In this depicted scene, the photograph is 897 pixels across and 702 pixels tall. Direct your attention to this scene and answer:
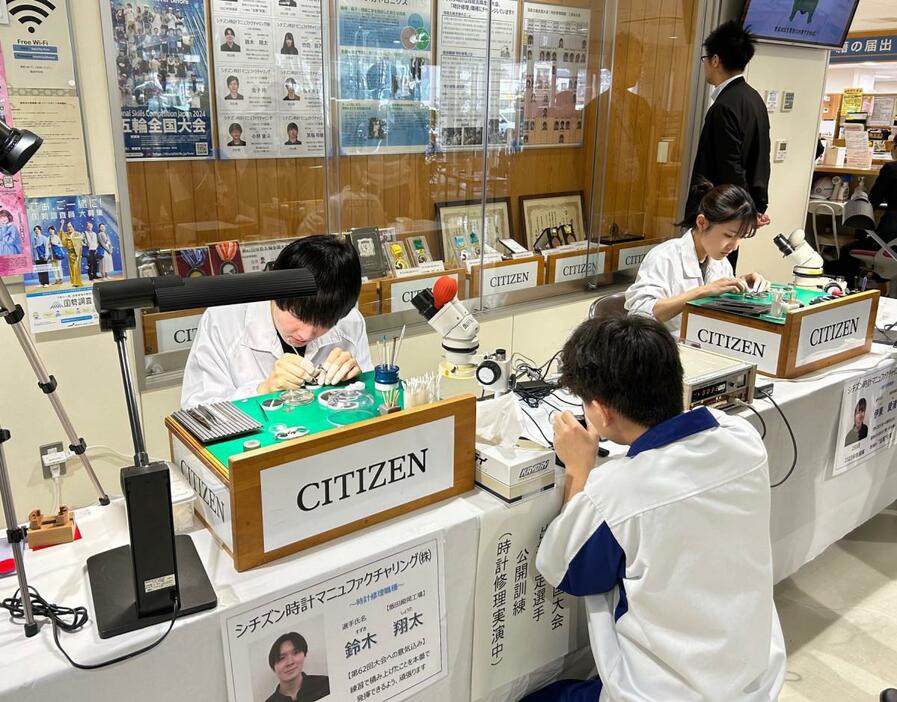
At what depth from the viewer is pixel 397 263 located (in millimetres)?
3371

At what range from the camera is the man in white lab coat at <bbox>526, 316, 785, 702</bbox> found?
1170 millimetres

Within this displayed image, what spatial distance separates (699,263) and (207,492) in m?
2.06

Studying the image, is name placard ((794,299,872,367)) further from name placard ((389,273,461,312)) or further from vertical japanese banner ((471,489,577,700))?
name placard ((389,273,461,312))

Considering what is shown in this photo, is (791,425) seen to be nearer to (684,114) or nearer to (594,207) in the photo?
(594,207)

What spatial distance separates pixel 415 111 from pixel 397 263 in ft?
2.27

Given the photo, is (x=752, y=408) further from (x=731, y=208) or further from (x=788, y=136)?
(x=788, y=136)

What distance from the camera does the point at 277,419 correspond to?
4.33 ft

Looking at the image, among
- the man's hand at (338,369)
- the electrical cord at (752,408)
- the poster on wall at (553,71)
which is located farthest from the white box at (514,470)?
the poster on wall at (553,71)

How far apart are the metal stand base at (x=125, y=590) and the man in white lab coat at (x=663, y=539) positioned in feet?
1.92

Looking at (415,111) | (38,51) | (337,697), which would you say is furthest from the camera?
(415,111)

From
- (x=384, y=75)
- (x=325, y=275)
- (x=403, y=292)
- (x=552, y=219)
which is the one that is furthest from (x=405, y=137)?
(x=325, y=275)

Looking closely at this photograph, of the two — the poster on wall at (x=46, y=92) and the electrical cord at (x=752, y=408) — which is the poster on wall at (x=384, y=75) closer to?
the poster on wall at (x=46, y=92)

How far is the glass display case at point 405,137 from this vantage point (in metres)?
2.68

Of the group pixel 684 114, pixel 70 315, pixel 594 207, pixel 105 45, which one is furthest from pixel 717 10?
pixel 70 315
